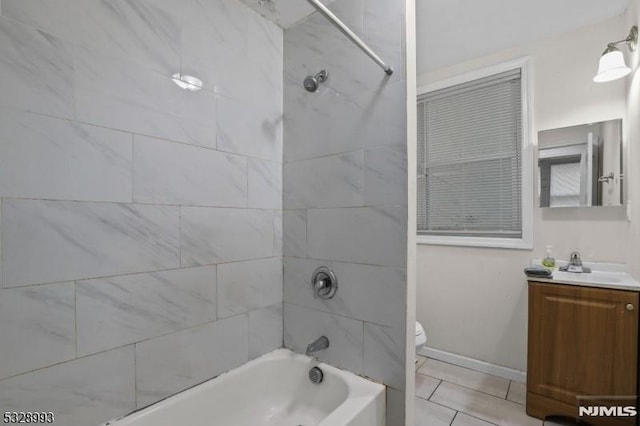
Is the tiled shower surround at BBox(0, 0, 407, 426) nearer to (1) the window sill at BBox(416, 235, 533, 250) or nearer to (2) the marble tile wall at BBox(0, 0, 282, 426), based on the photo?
(2) the marble tile wall at BBox(0, 0, 282, 426)

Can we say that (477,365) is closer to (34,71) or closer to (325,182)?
(325,182)

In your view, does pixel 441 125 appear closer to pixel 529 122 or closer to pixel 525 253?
pixel 529 122

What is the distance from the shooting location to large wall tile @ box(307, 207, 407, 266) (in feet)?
4.24

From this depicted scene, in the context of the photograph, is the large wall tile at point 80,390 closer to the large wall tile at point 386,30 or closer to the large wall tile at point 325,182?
the large wall tile at point 325,182

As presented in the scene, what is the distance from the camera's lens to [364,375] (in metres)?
1.38

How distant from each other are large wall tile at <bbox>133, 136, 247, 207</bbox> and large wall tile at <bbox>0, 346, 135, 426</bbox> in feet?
2.03

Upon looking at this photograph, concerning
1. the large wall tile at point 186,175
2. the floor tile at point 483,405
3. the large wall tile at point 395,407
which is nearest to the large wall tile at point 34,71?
the large wall tile at point 186,175

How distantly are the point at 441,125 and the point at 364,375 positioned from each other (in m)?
2.32

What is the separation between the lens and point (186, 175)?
129 cm

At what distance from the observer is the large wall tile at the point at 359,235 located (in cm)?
129

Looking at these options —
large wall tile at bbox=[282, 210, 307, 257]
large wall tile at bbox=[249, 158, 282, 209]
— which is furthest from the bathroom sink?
large wall tile at bbox=[249, 158, 282, 209]

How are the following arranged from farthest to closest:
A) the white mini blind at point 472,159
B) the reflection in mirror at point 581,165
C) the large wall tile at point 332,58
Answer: the white mini blind at point 472,159
the reflection in mirror at point 581,165
the large wall tile at point 332,58

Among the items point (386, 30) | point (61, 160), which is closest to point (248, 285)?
point (61, 160)

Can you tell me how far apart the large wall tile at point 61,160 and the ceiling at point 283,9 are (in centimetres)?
100
